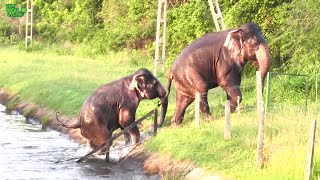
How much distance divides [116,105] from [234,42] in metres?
2.88

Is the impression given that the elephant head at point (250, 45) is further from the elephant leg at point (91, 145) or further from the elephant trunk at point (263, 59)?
the elephant leg at point (91, 145)

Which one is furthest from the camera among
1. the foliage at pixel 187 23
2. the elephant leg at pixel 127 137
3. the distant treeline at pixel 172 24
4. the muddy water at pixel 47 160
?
the foliage at pixel 187 23

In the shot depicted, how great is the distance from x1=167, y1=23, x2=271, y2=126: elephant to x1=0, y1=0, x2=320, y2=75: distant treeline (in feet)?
13.1

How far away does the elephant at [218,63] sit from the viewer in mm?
14820

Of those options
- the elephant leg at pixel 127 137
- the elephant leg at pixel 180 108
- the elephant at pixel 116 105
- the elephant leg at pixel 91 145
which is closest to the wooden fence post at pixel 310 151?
the elephant at pixel 116 105

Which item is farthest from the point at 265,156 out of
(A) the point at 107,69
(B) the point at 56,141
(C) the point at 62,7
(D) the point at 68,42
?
(C) the point at 62,7

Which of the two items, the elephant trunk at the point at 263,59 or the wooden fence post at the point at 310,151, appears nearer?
the wooden fence post at the point at 310,151

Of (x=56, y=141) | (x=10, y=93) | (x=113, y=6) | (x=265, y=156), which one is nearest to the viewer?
(x=265, y=156)

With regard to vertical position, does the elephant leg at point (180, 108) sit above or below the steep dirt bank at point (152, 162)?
above

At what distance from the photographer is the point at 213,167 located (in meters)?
11.6

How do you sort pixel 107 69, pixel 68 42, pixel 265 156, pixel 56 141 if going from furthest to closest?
pixel 68 42, pixel 107 69, pixel 56 141, pixel 265 156

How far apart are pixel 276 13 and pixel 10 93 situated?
1004 cm

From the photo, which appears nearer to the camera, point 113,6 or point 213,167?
point 213,167

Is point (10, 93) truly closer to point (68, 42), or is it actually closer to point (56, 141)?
point (56, 141)
